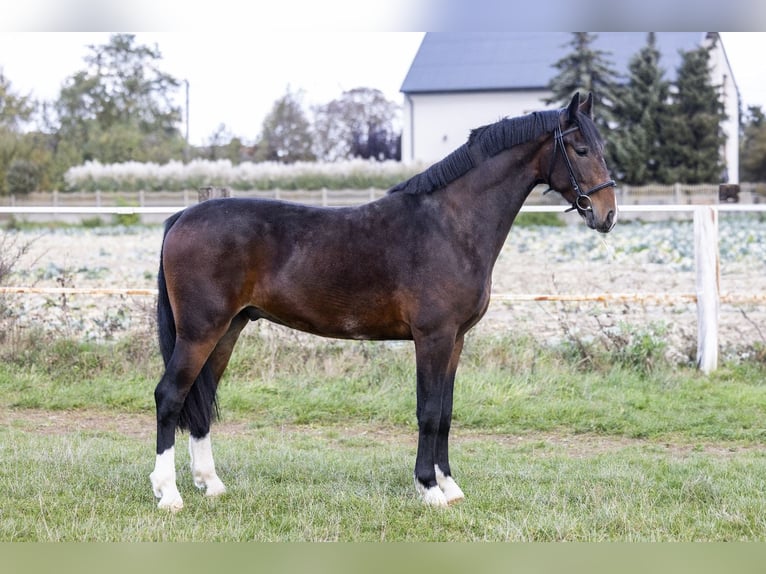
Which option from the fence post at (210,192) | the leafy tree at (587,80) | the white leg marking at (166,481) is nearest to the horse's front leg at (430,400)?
the white leg marking at (166,481)

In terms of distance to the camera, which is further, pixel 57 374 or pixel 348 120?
pixel 348 120

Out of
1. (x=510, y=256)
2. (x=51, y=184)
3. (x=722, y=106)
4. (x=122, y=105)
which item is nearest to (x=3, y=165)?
(x=51, y=184)

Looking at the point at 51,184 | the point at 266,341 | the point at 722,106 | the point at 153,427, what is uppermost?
the point at 722,106

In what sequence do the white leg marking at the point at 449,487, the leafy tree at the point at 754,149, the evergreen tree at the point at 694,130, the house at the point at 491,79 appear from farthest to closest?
1. the leafy tree at the point at 754,149
2. the house at the point at 491,79
3. the evergreen tree at the point at 694,130
4. the white leg marking at the point at 449,487

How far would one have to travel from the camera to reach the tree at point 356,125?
4631cm

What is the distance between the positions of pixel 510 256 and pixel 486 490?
12346mm

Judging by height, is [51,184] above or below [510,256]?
above

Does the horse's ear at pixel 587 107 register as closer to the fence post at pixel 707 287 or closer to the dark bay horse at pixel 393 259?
the dark bay horse at pixel 393 259

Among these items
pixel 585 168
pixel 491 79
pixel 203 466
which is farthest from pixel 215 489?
pixel 491 79

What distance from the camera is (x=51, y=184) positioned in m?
35.8

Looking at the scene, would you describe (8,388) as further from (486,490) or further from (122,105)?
(122,105)

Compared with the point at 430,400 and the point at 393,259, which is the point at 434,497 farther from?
the point at 393,259

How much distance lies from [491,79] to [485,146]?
3431 cm

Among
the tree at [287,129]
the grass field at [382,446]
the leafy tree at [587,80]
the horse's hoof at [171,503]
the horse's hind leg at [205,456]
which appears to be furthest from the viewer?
the tree at [287,129]
